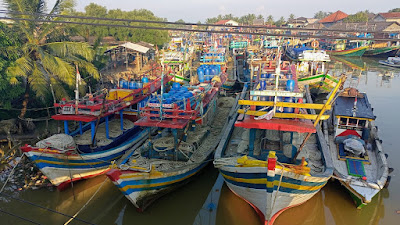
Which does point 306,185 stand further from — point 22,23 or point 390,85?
point 390,85

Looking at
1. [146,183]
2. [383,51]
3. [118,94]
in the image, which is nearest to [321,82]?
[118,94]

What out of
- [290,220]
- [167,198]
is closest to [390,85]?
[290,220]

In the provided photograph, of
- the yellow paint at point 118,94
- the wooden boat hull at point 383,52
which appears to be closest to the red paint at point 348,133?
the yellow paint at point 118,94

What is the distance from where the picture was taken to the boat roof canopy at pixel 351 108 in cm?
1391

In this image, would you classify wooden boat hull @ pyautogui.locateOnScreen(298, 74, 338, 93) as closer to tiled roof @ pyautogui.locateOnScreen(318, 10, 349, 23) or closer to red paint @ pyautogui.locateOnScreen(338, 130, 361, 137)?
red paint @ pyautogui.locateOnScreen(338, 130, 361, 137)

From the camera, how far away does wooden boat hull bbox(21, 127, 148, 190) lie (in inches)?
448

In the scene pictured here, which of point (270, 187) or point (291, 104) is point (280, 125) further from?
point (270, 187)

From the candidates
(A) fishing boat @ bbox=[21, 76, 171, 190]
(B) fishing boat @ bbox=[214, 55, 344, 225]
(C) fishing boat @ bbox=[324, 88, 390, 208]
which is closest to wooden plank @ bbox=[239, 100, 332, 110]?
(B) fishing boat @ bbox=[214, 55, 344, 225]

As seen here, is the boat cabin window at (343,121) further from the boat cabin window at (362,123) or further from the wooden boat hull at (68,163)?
the wooden boat hull at (68,163)

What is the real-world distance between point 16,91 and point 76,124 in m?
3.62

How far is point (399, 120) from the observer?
22.0 metres

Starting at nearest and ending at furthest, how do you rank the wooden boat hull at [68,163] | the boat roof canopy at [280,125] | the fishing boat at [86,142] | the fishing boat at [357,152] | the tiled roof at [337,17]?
the boat roof canopy at [280,125], the fishing boat at [357,152], the wooden boat hull at [68,163], the fishing boat at [86,142], the tiled roof at [337,17]

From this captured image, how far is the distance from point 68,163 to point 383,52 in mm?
60747

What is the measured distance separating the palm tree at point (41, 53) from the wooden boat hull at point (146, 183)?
893cm
